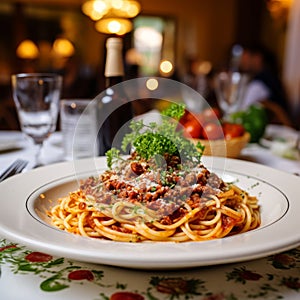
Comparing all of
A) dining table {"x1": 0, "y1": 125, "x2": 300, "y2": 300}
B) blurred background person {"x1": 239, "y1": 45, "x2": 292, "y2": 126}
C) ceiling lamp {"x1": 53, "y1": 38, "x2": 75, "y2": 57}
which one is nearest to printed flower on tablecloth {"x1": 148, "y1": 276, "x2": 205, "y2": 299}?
dining table {"x1": 0, "y1": 125, "x2": 300, "y2": 300}

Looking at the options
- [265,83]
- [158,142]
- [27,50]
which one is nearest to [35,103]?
[158,142]

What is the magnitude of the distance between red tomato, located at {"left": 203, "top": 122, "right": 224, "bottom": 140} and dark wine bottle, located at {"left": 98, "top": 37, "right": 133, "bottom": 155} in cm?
26

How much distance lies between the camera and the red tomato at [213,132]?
135cm

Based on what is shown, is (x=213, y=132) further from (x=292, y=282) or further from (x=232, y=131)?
(x=292, y=282)

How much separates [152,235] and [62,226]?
193 mm

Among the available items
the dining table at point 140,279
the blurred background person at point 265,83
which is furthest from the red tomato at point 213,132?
the blurred background person at point 265,83

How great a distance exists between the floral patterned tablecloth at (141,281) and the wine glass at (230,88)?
1382 millimetres

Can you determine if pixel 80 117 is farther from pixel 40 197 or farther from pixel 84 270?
pixel 84 270

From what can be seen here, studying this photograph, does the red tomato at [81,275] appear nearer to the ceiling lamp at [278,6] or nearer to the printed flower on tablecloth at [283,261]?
the printed flower on tablecloth at [283,261]

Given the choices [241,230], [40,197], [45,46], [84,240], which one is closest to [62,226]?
[40,197]

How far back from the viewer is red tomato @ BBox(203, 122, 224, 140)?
1.35m

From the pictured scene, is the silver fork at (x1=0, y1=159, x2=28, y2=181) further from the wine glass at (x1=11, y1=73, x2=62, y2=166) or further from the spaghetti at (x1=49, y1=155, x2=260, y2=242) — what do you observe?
the spaghetti at (x1=49, y1=155, x2=260, y2=242)

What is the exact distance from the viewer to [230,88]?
1.97 metres

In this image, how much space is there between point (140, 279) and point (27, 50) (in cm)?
817
